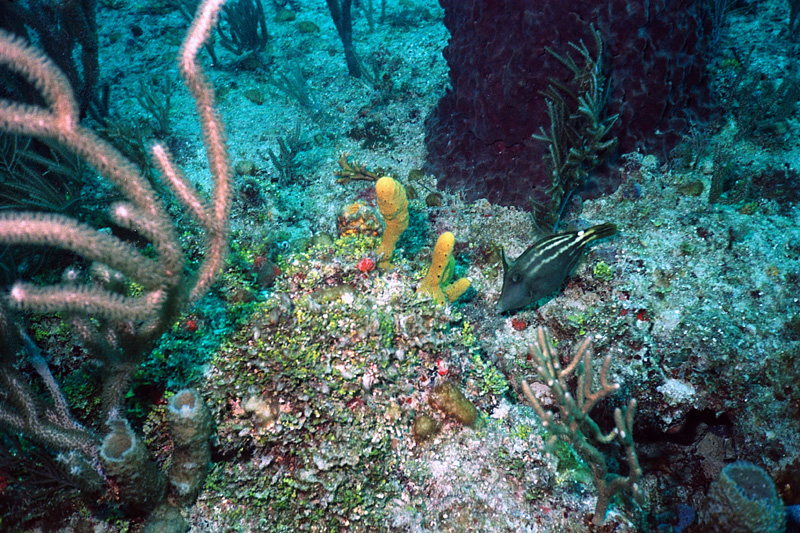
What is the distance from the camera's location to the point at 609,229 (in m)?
3.07

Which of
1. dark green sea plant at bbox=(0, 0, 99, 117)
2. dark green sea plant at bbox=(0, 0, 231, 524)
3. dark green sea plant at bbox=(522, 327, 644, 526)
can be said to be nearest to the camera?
dark green sea plant at bbox=(0, 0, 231, 524)

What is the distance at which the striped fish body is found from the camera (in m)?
3.04

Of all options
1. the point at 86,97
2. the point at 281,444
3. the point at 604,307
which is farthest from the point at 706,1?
the point at 86,97

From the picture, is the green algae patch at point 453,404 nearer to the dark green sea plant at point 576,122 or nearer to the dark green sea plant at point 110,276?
the dark green sea plant at point 110,276

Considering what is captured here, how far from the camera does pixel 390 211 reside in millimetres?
3031

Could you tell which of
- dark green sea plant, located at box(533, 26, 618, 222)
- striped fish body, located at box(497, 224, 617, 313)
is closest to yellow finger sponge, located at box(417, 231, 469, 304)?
striped fish body, located at box(497, 224, 617, 313)

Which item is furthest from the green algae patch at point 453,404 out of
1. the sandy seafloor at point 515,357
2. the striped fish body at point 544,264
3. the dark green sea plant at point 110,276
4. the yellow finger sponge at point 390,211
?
the dark green sea plant at point 110,276

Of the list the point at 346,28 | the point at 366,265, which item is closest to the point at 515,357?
the point at 366,265

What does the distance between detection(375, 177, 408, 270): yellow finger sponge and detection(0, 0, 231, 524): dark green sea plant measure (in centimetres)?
131

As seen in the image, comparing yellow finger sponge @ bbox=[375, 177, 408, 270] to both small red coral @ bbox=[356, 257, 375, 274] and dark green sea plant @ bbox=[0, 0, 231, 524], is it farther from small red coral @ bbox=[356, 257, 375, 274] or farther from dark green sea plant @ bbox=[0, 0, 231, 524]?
dark green sea plant @ bbox=[0, 0, 231, 524]

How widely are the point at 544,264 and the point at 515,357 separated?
112 cm

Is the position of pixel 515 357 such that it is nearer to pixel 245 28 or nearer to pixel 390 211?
pixel 390 211

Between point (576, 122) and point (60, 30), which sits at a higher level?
point (60, 30)

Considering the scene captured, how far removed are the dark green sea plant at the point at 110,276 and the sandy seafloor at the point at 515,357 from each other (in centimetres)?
50
